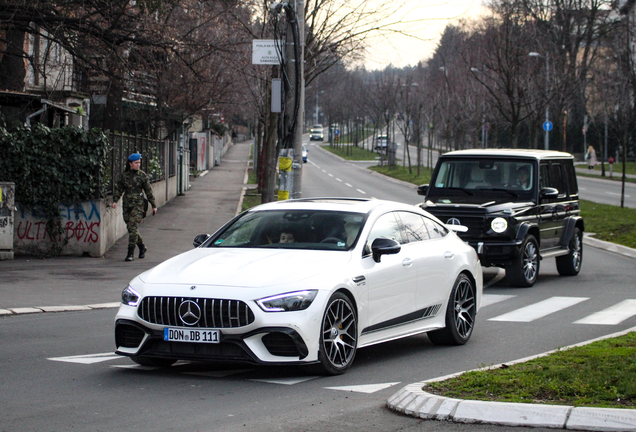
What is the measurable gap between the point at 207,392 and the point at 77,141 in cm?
1103

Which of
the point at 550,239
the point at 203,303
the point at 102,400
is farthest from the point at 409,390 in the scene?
the point at 550,239

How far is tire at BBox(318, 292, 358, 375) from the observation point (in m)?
6.91

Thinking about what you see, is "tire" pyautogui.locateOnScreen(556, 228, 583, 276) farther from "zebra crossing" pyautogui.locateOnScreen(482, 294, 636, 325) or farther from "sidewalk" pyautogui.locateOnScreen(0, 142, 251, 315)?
"sidewalk" pyautogui.locateOnScreen(0, 142, 251, 315)

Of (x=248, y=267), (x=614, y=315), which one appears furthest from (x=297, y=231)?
(x=614, y=315)

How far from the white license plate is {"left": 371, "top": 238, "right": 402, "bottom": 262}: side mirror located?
69.0 inches

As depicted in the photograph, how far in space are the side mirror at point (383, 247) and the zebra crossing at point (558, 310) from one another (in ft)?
11.6

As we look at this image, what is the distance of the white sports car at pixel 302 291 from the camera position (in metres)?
6.69

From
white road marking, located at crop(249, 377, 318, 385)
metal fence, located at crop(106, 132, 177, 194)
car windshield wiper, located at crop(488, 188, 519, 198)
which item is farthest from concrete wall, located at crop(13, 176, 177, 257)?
white road marking, located at crop(249, 377, 318, 385)

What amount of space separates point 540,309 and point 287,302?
599 centimetres

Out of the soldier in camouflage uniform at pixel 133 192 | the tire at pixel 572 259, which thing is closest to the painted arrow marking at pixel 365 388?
the tire at pixel 572 259

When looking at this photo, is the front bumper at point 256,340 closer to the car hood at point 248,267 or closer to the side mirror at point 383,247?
the car hood at point 248,267

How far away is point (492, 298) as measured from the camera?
1278 centimetres

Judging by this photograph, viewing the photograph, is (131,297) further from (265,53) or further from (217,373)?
(265,53)

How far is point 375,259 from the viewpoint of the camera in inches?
306
